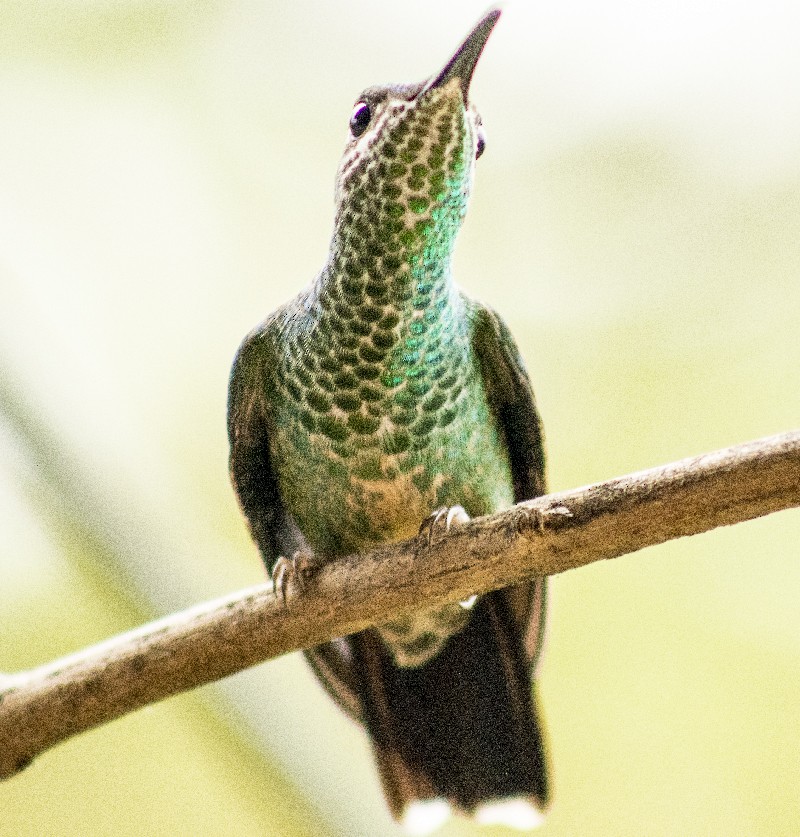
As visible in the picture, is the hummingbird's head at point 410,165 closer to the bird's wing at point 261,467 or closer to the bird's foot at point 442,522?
the bird's wing at point 261,467

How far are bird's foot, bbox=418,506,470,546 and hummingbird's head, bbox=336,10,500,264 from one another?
0.65 m

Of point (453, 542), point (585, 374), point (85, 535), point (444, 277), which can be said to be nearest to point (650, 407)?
point (585, 374)

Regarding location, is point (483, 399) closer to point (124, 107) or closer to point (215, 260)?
point (215, 260)

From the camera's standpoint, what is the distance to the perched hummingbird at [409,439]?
2574 mm

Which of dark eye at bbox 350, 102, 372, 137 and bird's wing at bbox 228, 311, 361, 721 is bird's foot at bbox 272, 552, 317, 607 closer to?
bird's wing at bbox 228, 311, 361, 721

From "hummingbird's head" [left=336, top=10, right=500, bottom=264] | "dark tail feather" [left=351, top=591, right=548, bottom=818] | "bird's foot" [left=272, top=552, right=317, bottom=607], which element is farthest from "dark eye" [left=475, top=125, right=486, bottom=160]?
"dark tail feather" [left=351, top=591, right=548, bottom=818]

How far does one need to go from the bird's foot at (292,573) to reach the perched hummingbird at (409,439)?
0.01 m

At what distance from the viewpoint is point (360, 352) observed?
8.83ft

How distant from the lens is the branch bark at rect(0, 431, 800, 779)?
2.08 metres

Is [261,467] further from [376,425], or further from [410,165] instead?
[410,165]

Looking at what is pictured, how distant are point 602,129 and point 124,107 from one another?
1.74 meters

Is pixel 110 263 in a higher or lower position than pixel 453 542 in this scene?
higher

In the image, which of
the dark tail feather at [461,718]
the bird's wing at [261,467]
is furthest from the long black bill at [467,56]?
the dark tail feather at [461,718]

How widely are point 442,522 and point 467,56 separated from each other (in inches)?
41.7
